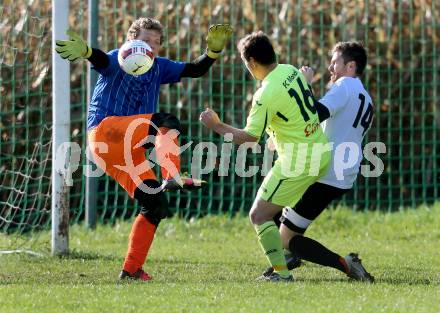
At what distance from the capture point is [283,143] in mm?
7277

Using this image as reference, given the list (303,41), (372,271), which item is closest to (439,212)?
(303,41)

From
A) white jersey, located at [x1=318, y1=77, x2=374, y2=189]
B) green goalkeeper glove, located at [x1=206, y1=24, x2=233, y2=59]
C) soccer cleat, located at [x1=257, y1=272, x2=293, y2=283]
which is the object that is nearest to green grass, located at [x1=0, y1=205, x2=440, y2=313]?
soccer cleat, located at [x1=257, y1=272, x2=293, y2=283]

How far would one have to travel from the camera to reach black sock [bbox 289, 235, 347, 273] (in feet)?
23.9

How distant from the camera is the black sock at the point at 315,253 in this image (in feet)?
23.9

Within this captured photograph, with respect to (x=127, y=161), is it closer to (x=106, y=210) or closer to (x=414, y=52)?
→ (x=106, y=210)

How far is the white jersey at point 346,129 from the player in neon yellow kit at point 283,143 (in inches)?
11.3

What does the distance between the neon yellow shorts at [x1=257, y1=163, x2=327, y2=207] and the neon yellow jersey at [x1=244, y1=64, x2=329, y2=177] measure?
39 millimetres

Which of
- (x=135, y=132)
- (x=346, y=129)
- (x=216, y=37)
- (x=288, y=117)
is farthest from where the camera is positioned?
(x=216, y=37)

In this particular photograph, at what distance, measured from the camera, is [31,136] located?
11.0 metres

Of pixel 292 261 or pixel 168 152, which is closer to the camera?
pixel 168 152

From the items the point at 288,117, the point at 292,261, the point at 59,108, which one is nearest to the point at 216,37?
the point at 288,117

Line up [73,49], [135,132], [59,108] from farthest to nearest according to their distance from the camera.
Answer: [59,108], [135,132], [73,49]

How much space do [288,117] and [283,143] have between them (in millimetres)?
195

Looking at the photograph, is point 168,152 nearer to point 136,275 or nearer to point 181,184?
point 181,184
